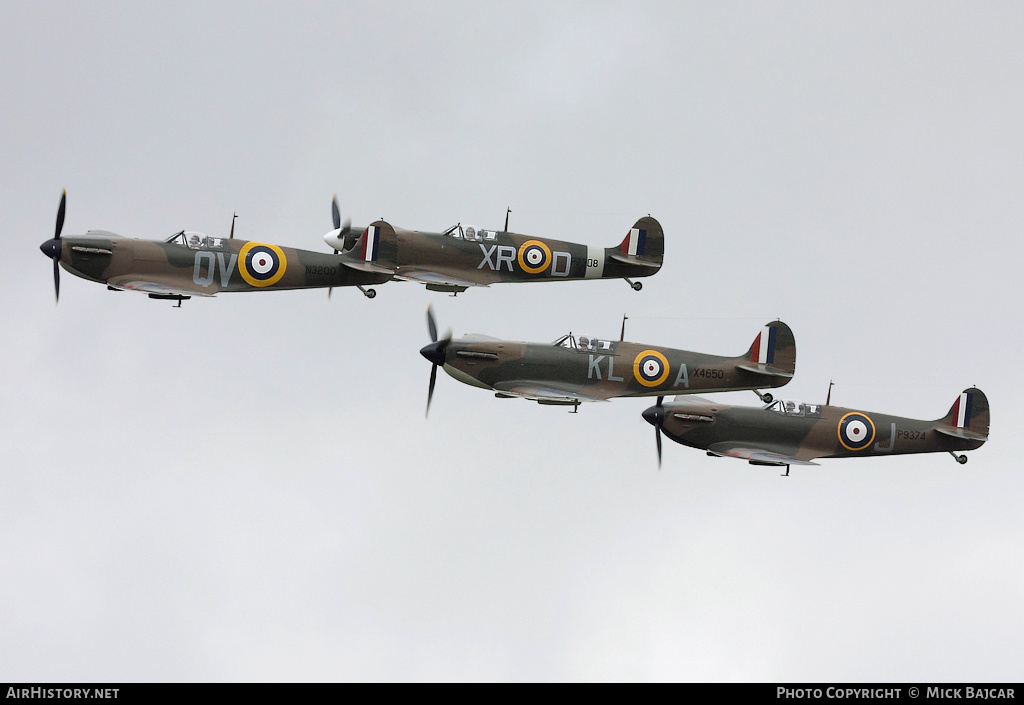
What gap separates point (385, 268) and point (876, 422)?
38.7 ft

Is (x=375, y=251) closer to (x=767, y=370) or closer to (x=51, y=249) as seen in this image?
(x=51, y=249)

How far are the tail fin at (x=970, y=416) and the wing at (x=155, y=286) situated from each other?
676 inches

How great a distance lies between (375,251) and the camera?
42.8 m

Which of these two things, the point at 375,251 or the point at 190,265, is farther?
the point at 375,251

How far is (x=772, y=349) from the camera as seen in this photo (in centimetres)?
4194

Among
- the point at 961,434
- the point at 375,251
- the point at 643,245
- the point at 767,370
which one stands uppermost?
the point at 643,245

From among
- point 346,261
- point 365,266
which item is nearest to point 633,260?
point 365,266

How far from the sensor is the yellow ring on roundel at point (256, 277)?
42281 mm

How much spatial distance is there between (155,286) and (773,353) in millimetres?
14014

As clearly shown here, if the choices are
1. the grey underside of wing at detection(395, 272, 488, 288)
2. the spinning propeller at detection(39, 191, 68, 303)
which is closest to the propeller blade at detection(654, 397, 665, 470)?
the grey underside of wing at detection(395, 272, 488, 288)

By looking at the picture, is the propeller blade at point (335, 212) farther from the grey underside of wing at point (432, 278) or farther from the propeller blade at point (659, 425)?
the propeller blade at point (659, 425)

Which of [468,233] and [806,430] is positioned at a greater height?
[468,233]

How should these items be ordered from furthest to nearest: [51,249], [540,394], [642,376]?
Result: 1. [51,249]
2. [642,376]
3. [540,394]
